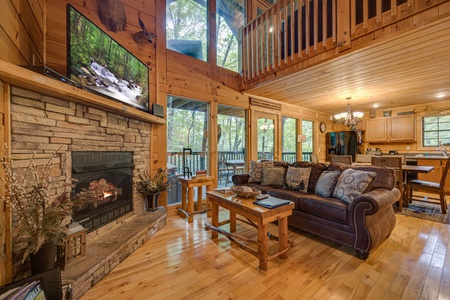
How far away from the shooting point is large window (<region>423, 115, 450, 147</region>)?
489cm

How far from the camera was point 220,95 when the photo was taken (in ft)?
13.0

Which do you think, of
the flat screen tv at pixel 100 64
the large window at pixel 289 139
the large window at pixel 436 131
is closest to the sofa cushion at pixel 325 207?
the flat screen tv at pixel 100 64

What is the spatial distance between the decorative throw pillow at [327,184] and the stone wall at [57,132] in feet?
8.55

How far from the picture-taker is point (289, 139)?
5.63m

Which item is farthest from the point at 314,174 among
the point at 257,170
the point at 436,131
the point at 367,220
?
the point at 436,131

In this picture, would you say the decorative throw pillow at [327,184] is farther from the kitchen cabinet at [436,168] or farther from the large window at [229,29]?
the kitchen cabinet at [436,168]

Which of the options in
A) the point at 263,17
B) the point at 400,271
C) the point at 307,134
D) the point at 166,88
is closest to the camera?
the point at 400,271

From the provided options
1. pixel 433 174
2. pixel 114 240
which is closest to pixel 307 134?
pixel 433 174

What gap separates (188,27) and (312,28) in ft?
7.32

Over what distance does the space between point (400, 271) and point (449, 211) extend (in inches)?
108

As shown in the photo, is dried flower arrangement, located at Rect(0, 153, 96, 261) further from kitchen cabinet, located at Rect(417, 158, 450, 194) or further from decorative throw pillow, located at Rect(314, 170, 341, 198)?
kitchen cabinet, located at Rect(417, 158, 450, 194)

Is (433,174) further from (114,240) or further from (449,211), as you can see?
(114,240)

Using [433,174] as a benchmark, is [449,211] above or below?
below

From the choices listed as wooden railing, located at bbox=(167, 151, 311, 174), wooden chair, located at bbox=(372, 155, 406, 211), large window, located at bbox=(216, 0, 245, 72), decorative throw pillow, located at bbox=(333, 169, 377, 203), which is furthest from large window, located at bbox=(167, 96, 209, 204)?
wooden chair, located at bbox=(372, 155, 406, 211)
